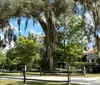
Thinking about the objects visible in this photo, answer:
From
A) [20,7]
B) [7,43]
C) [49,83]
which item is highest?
[20,7]

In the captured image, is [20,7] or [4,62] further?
[4,62]

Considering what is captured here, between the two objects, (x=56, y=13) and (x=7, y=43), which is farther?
(x=7, y=43)

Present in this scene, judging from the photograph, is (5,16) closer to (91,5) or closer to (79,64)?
(91,5)

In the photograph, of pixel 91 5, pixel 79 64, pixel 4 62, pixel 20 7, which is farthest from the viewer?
pixel 4 62

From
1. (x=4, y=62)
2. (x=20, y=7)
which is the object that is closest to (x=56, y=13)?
(x=20, y=7)

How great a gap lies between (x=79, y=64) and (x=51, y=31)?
1060 inches

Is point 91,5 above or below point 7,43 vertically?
above

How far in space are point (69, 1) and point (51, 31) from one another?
4.15m

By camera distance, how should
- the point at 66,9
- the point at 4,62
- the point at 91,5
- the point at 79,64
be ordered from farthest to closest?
the point at 4,62
the point at 79,64
the point at 91,5
the point at 66,9

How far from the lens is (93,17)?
19.2 metres

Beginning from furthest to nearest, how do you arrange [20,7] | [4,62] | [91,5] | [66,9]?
[4,62] < [91,5] < [66,9] < [20,7]

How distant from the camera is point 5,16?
15.8 meters

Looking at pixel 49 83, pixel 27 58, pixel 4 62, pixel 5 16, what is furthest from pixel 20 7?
pixel 4 62

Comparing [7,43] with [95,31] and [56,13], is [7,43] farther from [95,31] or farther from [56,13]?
[95,31]
